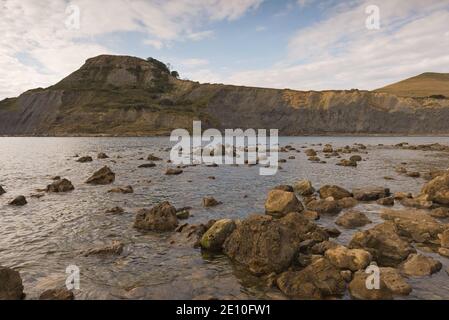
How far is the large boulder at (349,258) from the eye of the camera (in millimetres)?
13893

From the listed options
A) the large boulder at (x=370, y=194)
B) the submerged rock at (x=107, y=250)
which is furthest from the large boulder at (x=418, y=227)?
the submerged rock at (x=107, y=250)

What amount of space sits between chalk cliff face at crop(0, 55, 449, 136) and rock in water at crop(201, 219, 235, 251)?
5567 inches

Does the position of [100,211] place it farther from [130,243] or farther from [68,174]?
[68,174]

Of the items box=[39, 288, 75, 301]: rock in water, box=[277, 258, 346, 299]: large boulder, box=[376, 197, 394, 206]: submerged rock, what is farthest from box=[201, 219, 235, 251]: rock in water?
box=[376, 197, 394, 206]: submerged rock

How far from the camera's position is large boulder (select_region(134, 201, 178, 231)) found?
20172 millimetres

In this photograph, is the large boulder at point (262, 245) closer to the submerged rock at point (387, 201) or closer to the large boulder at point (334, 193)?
the large boulder at point (334, 193)

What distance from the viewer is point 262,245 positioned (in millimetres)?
14906

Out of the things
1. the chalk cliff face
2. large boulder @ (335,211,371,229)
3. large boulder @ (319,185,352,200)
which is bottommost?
large boulder @ (335,211,371,229)

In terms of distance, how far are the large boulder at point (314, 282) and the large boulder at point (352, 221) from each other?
7.50 m

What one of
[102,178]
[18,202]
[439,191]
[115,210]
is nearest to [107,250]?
[115,210]

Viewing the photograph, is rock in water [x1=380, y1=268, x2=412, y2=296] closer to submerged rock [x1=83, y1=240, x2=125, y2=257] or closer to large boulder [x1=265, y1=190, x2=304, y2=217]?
large boulder [x1=265, y1=190, x2=304, y2=217]

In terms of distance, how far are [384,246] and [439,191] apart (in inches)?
505
